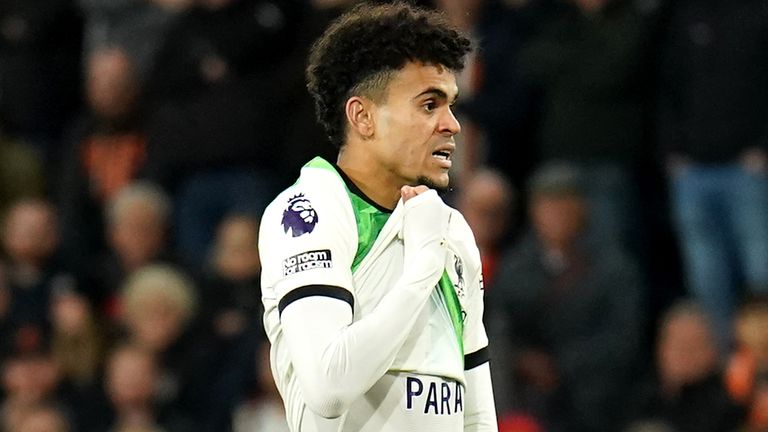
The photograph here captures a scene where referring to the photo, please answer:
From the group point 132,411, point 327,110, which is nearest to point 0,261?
point 132,411

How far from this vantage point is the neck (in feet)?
13.3

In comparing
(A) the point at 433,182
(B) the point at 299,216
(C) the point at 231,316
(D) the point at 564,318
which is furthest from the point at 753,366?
(B) the point at 299,216

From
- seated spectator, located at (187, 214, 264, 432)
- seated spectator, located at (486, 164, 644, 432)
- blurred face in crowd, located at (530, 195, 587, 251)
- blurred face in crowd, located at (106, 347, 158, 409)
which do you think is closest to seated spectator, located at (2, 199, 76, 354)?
blurred face in crowd, located at (106, 347, 158, 409)

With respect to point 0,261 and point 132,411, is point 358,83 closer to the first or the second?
point 132,411

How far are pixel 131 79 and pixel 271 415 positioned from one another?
9.51 ft

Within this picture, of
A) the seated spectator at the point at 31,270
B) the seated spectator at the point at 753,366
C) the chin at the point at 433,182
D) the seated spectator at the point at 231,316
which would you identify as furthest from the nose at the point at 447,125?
the seated spectator at the point at 31,270

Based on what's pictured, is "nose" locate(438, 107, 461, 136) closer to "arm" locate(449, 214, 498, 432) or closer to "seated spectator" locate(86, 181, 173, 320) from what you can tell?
"arm" locate(449, 214, 498, 432)

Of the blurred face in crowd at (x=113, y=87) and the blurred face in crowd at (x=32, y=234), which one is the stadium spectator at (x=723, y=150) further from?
the blurred face in crowd at (x=32, y=234)

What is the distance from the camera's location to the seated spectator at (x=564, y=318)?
814 centimetres

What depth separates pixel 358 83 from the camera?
402cm

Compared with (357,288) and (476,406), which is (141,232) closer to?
(476,406)

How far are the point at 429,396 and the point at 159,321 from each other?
5.20m

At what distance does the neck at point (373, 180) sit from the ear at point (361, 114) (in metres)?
0.07

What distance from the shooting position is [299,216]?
392 centimetres
